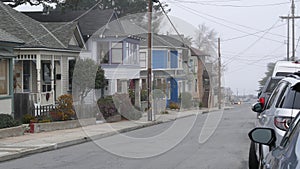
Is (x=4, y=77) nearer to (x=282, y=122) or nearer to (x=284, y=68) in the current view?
(x=284, y=68)

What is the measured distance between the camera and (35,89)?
105 feet

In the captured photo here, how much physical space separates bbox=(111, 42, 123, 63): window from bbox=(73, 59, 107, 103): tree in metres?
7.25

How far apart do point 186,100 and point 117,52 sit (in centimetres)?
1456

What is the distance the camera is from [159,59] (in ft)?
182

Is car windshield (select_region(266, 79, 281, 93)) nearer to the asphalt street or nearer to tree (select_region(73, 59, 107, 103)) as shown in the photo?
the asphalt street

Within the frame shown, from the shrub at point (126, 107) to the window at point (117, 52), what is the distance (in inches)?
303

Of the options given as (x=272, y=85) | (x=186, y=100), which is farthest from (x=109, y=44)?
(x=272, y=85)

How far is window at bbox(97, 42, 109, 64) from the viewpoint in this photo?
40.2 meters

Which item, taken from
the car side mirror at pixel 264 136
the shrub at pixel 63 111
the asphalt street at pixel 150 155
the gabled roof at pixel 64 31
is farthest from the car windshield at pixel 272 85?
the gabled roof at pixel 64 31

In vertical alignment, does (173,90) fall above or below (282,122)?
below

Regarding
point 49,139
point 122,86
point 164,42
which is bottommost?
point 49,139

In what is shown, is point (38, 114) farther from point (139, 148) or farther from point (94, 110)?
point (139, 148)

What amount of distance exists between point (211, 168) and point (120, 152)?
4.20m

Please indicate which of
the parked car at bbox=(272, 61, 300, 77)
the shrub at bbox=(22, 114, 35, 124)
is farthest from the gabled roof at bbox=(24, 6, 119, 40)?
the parked car at bbox=(272, 61, 300, 77)
